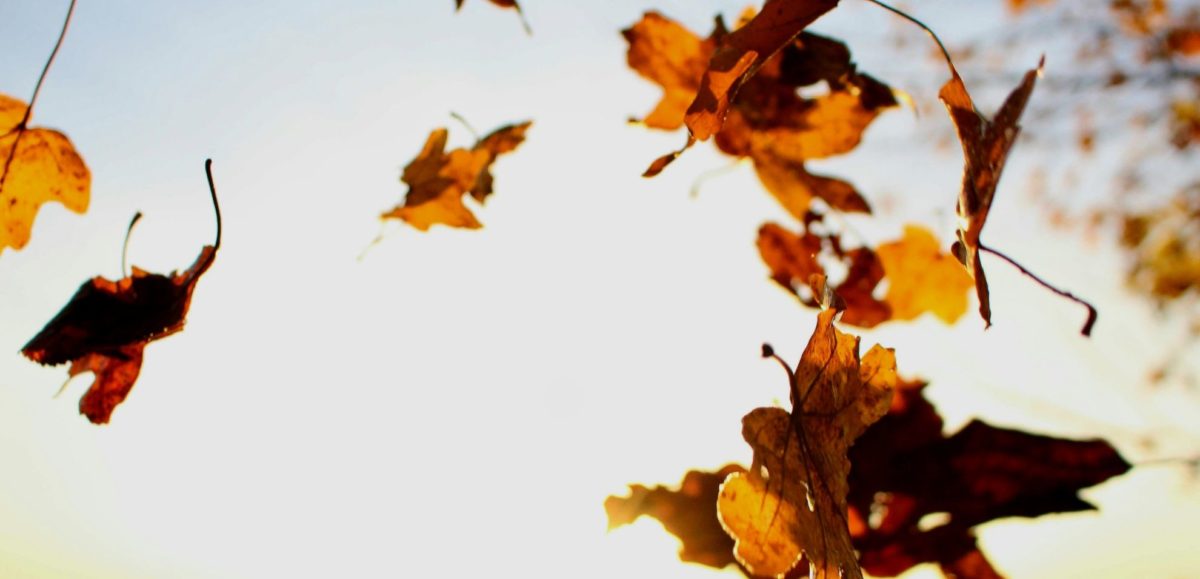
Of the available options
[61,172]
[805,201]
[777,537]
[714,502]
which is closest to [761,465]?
[777,537]

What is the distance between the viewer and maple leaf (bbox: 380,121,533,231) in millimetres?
1008

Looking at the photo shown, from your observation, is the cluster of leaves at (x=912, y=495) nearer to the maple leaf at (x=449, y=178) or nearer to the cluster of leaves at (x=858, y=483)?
the cluster of leaves at (x=858, y=483)

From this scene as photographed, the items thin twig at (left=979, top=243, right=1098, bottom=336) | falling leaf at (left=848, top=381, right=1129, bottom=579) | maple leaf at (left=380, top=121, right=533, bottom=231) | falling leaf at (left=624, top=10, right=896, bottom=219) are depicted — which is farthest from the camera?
maple leaf at (left=380, top=121, right=533, bottom=231)

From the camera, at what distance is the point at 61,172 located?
819 mm

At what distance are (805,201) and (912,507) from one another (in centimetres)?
37

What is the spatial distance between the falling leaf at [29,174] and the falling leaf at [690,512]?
0.68 metres

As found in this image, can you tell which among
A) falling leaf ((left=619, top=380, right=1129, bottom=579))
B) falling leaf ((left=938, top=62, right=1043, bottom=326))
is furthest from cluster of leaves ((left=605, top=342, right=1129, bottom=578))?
falling leaf ((left=938, top=62, right=1043, bottom=326))

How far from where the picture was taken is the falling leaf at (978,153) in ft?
1.57

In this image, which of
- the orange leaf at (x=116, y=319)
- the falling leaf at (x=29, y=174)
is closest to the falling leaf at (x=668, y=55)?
the orange leaf at (x=116, y=319)

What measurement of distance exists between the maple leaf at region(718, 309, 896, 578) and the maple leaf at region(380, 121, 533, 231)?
539 millimetres

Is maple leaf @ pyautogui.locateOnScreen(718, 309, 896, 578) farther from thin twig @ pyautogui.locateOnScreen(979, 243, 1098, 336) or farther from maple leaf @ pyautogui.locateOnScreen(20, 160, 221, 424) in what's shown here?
maple leaf @ pyautogui.locateOnScreen(20, 160, 221, 424)

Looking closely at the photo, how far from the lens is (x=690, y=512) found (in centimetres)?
87

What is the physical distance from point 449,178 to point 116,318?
470 millimetres

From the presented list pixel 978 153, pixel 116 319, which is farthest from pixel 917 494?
pixel 116 319
